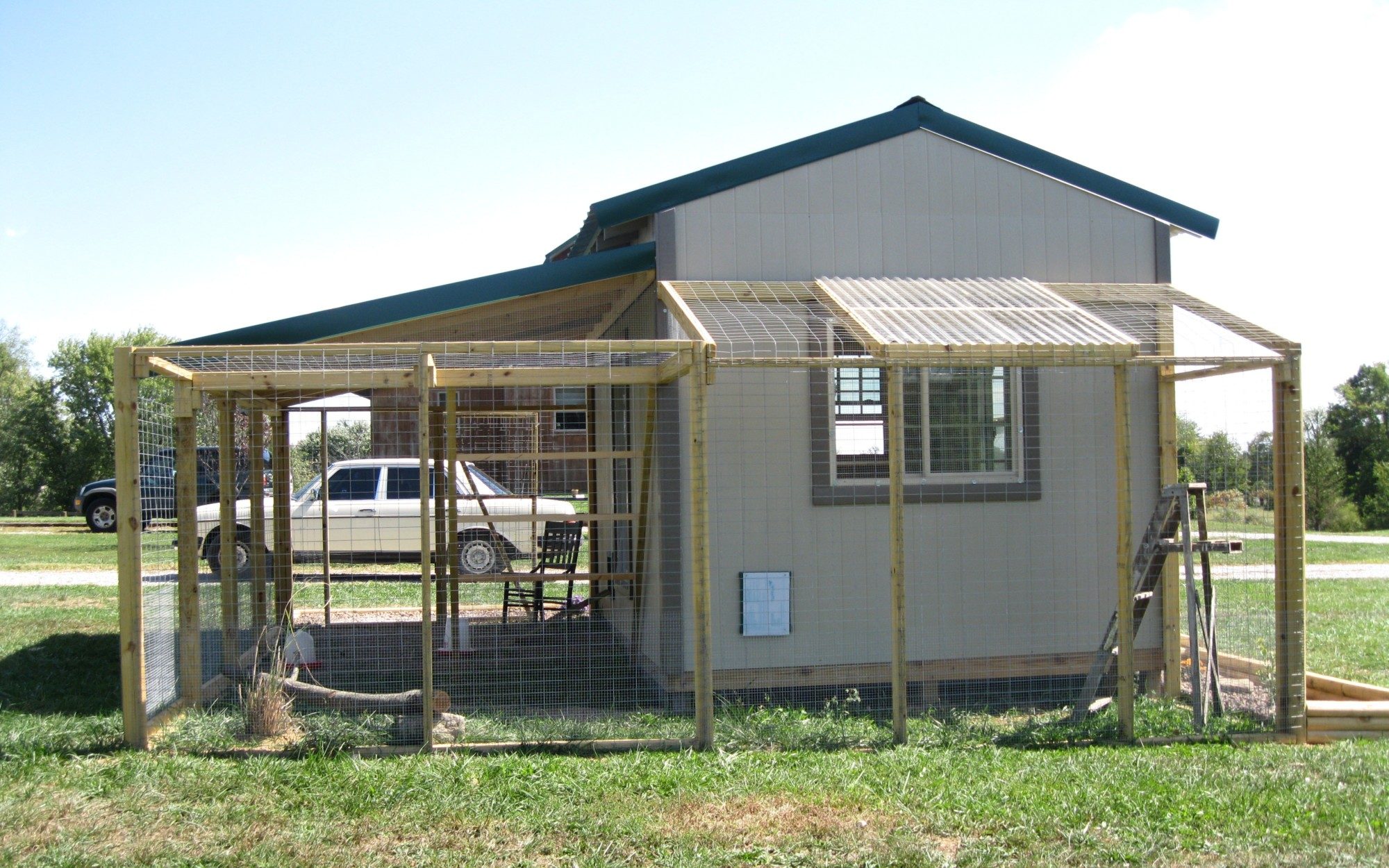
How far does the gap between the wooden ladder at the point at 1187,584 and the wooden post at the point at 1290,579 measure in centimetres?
27

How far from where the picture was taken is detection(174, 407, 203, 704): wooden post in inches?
250

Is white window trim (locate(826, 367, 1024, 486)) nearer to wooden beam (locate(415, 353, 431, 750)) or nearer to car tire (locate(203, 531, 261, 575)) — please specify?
wooden beam (locate(415, 353, 431, 750))

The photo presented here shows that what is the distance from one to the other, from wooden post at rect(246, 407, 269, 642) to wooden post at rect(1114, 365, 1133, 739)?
206 inches

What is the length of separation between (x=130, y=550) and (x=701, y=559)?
3040mm

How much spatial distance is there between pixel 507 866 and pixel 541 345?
269cm

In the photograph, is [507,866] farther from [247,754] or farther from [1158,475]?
[1158,475]

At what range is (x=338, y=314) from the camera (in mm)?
6738

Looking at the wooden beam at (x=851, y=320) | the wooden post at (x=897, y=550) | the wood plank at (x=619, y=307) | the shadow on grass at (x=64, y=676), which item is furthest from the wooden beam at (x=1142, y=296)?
the shadow on grass at (x=64, y=676)

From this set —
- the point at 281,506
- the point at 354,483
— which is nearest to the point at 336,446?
the point at 354,483

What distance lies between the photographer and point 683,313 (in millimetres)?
6172

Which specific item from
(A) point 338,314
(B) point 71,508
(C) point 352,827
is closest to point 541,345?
(A) point 338,314

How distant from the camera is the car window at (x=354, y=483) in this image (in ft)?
44.7

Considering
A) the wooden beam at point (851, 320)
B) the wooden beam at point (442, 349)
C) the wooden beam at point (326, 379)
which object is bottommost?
the wooden beam at point (326, 379)

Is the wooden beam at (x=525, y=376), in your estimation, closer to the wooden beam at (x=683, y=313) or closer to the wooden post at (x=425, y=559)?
the wooden post at (x=425, y=559)
